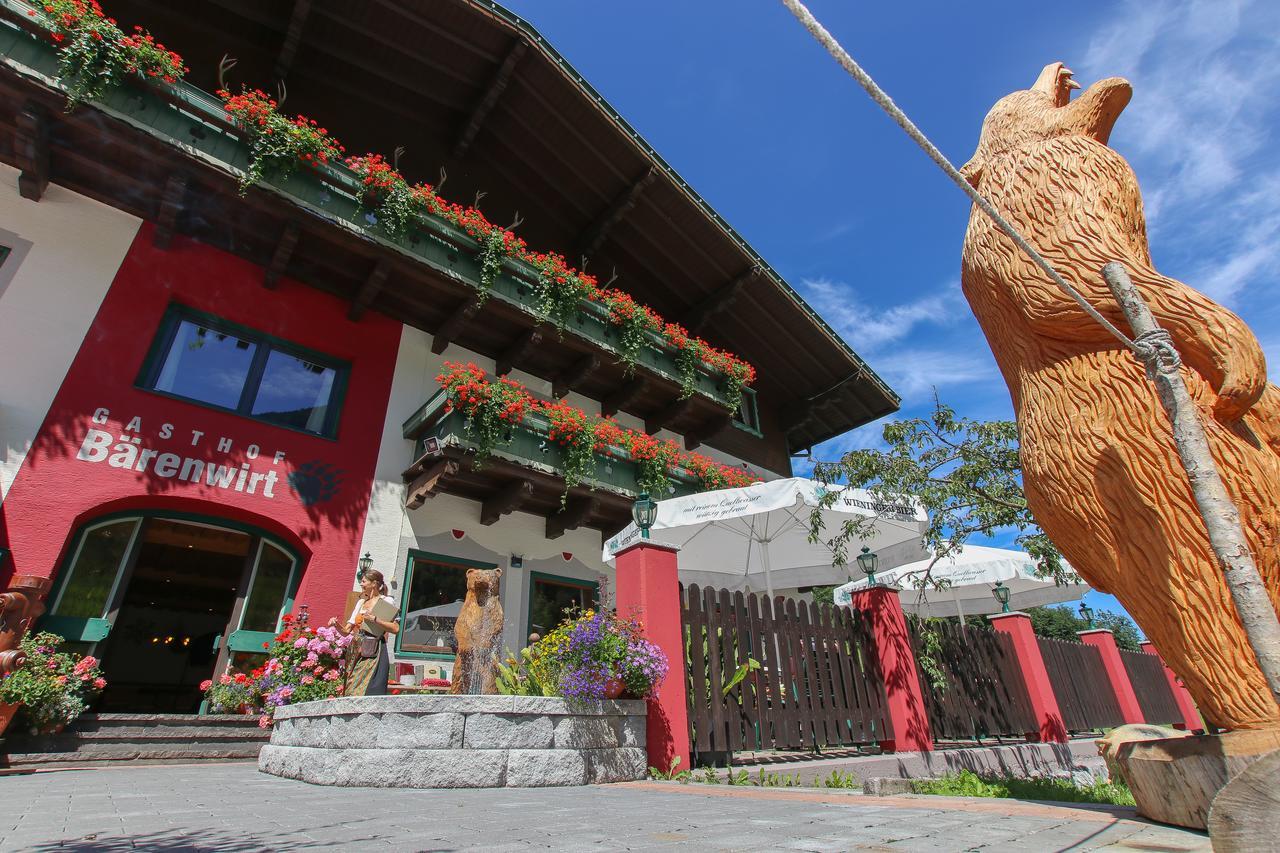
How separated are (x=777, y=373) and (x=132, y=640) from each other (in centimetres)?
1719

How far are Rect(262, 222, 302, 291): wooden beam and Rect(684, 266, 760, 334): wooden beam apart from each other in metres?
9.86

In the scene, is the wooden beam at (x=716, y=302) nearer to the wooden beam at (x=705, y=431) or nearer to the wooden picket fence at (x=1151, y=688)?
the wooden beam at (x=705, y=431)

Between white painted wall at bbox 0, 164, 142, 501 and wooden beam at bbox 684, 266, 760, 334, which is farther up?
wooden beam at bbox 684, 266, 760, 334

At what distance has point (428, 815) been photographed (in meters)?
3.29

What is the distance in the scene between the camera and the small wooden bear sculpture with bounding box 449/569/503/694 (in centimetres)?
577

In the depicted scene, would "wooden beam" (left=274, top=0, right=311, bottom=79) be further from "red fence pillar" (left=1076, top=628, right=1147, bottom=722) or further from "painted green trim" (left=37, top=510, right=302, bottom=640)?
"red fence pillar" (left=1076, top=628, right=1147, bottom=722)

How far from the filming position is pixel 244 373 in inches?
380

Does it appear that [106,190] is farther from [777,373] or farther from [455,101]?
[777,373]

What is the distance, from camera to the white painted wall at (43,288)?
757cm

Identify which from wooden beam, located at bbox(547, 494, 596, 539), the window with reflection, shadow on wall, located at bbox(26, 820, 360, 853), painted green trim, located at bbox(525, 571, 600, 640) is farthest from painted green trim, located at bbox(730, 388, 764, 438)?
shadow on wall, located at bbox(26, 820, 360, 853)

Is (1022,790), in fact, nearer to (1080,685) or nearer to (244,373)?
(1080,685)

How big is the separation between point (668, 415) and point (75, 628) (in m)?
10.5

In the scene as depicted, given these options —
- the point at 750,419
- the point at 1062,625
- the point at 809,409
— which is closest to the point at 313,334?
the point at 750,419

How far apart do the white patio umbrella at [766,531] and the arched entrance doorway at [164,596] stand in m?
5.52
